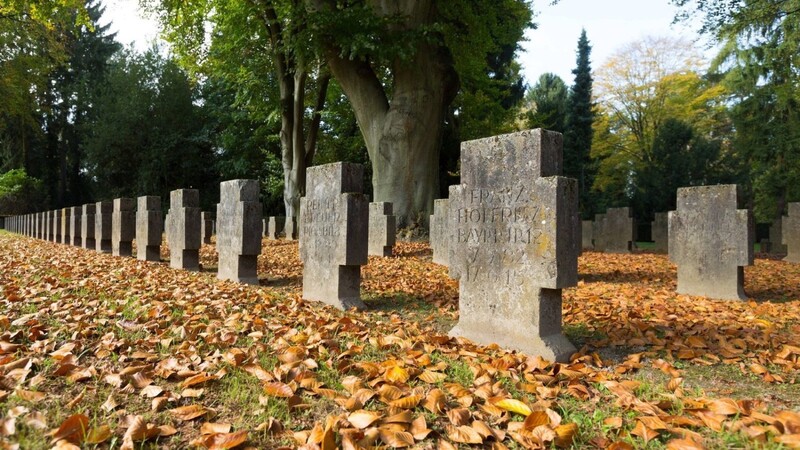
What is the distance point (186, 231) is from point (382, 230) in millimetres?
4115

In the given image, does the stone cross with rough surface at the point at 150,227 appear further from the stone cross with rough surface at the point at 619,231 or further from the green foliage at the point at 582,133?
the green foliage at the point at 582,133

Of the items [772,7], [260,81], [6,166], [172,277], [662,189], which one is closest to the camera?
[172,277]

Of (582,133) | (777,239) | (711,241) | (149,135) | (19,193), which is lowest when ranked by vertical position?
(777,239)

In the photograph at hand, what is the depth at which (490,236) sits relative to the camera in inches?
180

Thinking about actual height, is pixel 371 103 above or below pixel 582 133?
below

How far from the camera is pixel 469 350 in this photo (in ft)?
13.9

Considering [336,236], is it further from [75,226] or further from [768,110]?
[768,110]

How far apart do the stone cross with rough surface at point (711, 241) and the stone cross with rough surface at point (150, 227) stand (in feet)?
31.9

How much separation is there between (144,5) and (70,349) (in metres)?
21.4

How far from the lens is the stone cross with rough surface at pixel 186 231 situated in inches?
375

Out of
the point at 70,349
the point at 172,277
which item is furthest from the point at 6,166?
the point at 70,349

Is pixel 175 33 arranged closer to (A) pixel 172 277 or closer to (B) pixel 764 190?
(A) pixel 172 277

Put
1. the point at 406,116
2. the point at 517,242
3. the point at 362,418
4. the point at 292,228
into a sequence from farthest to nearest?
1. the point at 292,228
2. the point at 406,116
3. the point at 517,242
4. the point at 362,418

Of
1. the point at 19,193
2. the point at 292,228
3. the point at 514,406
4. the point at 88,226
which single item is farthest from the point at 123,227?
the point at 19,193
